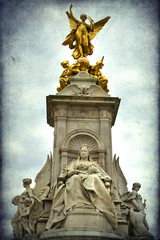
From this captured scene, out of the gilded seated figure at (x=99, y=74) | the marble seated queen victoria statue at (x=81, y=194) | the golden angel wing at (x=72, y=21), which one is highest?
the golden angel wing at (x=72, y=21)

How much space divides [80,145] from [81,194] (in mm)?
3265

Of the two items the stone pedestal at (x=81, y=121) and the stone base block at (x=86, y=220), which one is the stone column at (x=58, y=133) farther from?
the stone base block at (x=86, y=220)

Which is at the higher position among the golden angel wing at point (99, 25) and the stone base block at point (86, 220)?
the golden angel wing at point (99, 25)

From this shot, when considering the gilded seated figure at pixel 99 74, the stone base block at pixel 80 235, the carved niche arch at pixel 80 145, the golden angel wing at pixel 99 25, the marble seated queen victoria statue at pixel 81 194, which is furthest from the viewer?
the golden angel wing at pixel 99 25

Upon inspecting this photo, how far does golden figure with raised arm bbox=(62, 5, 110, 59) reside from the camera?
1911 centimetres

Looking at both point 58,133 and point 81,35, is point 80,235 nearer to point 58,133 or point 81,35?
point 58,133

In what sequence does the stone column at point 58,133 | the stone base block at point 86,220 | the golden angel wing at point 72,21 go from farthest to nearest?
the golden angel wing at point 72,21 → the stone column at point 58,133 → the stone base block at point 86,220

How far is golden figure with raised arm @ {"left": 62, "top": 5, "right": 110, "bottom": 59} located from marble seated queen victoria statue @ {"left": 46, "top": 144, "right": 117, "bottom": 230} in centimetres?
683

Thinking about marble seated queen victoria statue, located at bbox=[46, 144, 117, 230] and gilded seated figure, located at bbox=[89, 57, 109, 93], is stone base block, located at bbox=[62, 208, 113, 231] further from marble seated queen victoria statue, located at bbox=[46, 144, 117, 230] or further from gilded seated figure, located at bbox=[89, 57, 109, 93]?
gilded seated figure, located at bbox=[89, 57, 109, 93]

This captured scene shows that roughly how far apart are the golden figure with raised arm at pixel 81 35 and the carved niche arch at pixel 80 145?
14.7 ft

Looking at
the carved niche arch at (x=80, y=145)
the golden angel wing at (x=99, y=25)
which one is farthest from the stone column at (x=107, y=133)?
the golden angel wing at (x=99, y=25)

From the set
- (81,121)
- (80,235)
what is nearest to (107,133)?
(81,121)

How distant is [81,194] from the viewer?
43.8ft

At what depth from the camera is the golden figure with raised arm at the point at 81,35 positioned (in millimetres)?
19109
